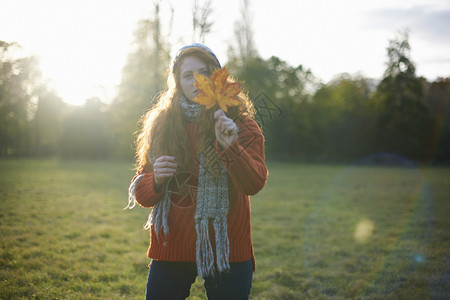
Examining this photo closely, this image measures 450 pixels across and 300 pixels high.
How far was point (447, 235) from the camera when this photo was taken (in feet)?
20.8

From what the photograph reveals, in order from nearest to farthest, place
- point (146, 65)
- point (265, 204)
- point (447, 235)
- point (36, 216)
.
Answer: point (447, 235)
point (36, 216)
point (265, 204)
point (146, 65)

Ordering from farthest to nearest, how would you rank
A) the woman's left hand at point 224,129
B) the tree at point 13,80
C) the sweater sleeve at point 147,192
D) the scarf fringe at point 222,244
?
the tree at point 13,80, the sweater sleeve at point 147,192, the scarf fringe at point 222,244, the woman's left hand at point 224,129

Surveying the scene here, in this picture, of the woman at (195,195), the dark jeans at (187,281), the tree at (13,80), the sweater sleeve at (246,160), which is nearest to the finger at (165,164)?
the woman at (195,195)

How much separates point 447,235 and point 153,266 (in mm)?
6739

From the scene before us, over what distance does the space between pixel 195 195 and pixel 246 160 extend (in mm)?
476

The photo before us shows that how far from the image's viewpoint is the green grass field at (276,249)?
155 inches

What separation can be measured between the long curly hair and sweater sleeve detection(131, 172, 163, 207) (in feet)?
0.43

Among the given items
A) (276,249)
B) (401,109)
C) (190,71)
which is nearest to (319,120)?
(401,109)

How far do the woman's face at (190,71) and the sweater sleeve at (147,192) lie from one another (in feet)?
1.80

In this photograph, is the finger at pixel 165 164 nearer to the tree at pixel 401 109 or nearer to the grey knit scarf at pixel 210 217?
the grey knit scarf at pixel 210 217

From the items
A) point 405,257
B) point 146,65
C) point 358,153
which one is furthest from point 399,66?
point 405,257

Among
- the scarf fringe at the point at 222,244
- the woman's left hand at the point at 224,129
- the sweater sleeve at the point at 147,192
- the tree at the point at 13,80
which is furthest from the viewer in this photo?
the tree at the point at 13,80

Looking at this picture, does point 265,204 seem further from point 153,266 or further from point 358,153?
point 358,153

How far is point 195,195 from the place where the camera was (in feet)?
6.12
